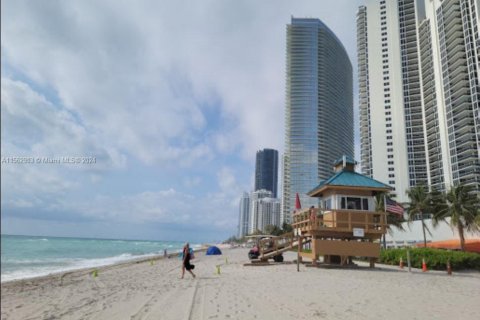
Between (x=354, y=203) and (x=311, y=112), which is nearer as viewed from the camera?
(x=354, y=203)

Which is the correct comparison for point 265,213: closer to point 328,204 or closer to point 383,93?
point 383,93

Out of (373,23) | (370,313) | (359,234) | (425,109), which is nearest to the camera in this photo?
(370,313)

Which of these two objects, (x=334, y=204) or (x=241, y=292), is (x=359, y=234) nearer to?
(x=334, y=204)

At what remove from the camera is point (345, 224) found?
1939 cm

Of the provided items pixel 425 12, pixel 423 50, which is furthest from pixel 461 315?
pixel 425 12

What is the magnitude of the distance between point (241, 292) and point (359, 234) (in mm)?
10364

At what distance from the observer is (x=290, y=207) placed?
472 ft

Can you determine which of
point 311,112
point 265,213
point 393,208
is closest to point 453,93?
point 311,112

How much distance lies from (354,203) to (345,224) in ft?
5.28

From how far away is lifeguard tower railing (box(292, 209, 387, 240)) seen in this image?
756 inches

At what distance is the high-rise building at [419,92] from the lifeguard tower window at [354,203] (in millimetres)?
67503

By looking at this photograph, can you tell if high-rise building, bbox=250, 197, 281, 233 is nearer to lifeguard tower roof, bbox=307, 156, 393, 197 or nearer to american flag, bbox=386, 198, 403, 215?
american flag, bbox=386, 198, 403, 215

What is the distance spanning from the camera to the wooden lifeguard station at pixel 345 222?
19234mm

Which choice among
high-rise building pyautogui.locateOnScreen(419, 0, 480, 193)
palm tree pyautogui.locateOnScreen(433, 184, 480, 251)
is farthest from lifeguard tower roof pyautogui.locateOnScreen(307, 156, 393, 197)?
high-rise building pyautogui.locateOnScreen(419, 0, 480, 193)
